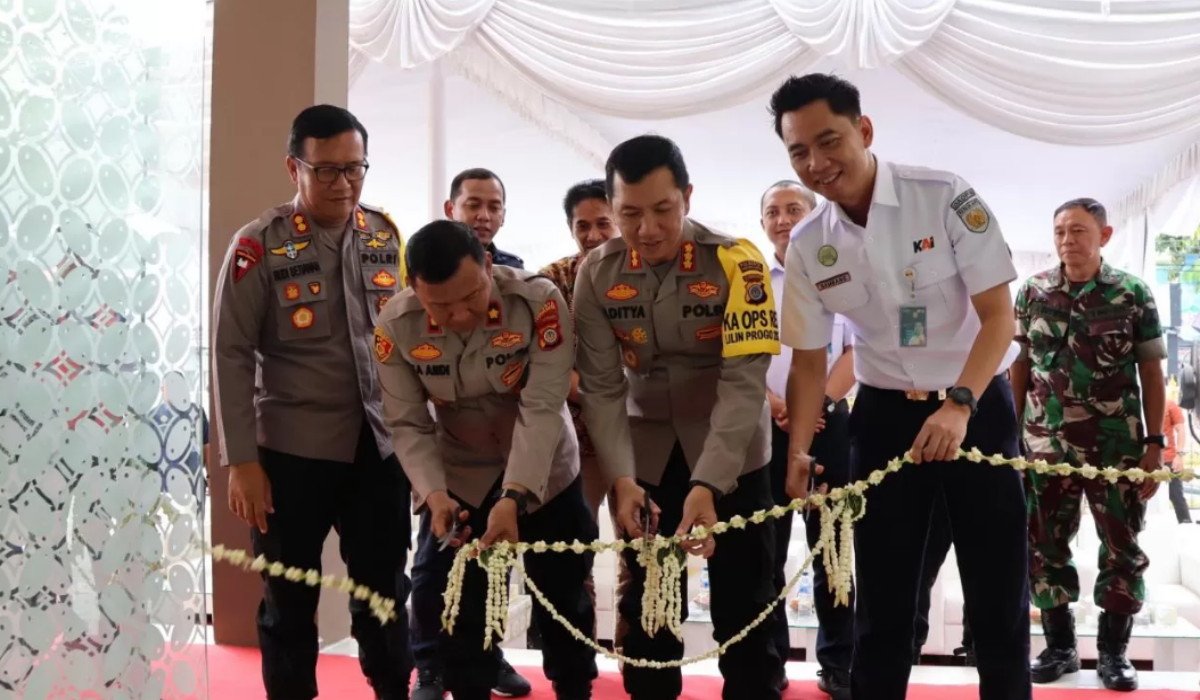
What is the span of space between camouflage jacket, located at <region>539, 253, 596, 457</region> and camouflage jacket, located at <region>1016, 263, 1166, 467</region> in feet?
4.98

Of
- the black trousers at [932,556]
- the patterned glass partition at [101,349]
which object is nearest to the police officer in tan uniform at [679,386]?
the patterned glass partition at [101,349]

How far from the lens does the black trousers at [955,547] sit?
2166 millimetres

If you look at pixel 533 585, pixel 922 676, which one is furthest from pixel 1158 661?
pixel 533 585

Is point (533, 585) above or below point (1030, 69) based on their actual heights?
below

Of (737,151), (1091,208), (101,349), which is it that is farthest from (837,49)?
(737,151)

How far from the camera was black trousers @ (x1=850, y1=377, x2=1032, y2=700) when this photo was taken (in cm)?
217

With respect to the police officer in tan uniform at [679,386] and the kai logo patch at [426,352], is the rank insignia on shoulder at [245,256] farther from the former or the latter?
the police officer in tan uniform at [679,386]

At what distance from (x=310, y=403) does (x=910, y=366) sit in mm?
1365

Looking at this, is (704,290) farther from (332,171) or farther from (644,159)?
(332,171)

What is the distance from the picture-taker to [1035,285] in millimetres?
3480

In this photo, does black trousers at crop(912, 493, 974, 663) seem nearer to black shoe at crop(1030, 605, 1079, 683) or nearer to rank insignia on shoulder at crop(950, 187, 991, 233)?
black shoe at crop(1030, 605, 1079, 683)

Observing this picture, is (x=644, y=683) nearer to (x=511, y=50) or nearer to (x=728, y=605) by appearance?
(x=728, y=605)

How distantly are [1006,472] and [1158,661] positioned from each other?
295 cm

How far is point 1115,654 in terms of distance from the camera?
3.21m
